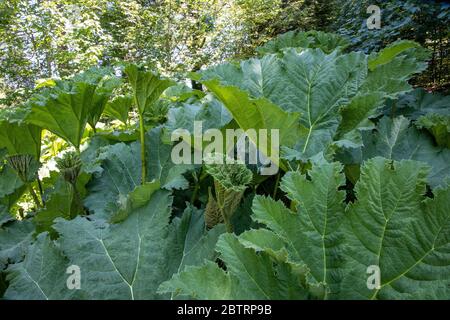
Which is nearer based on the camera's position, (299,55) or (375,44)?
(299,55)

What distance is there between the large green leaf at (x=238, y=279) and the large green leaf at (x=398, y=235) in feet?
0.30

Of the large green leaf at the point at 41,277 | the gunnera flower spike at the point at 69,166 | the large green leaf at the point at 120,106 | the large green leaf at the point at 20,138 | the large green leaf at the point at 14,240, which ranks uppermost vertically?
the large green leaf at the point at 120,106

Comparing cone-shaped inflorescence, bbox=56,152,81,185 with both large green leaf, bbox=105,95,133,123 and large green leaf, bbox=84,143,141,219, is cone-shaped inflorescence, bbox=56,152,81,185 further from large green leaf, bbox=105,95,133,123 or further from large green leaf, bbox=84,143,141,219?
large green leaf, bbox=105,95,133,123

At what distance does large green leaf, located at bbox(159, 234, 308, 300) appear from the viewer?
21.4 inches

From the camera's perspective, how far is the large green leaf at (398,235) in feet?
1.79

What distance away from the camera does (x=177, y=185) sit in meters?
0.81

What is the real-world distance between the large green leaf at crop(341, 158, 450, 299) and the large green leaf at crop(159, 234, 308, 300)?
0.09m

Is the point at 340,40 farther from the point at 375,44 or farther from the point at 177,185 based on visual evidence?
the point at 375,44

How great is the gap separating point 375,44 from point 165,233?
134 inches

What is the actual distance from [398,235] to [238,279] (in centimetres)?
24

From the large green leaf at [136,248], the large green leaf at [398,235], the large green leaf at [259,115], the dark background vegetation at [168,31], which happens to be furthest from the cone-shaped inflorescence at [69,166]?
the dark background vegetation at [168,31]

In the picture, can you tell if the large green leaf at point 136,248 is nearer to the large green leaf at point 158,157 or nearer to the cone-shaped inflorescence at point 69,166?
the cone-shaped inflorescence at point 69,166

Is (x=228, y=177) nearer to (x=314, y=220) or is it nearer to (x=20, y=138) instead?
(x=314, y=220)
